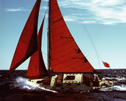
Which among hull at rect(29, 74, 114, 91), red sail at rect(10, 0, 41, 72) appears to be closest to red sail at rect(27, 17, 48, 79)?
hull at rect(29, 74, 114, 91)

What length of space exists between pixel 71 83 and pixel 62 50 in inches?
177

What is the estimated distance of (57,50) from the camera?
88.0 feet

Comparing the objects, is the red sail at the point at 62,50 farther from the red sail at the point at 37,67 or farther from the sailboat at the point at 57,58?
the red sail at the point at 37,67

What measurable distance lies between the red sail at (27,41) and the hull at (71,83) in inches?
189

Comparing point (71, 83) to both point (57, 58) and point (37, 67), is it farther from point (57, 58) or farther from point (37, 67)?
point (37, 67)

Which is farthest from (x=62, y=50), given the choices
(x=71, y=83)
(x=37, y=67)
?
(x=71, y=83)

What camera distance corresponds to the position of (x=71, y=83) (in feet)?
83.8

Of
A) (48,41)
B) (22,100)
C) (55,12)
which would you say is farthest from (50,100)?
(55,12)

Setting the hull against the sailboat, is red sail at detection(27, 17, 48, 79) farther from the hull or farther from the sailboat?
the hull

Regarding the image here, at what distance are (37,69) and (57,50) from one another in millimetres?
3575

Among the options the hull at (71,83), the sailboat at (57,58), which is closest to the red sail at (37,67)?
the sailboat at (57,58)

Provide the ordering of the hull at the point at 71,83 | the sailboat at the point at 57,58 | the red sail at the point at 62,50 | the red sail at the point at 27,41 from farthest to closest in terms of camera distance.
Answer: the red sail at the point at 62,50 → the hull at the point at 71,83 → the sailboat at the point at 57,58 → the red sail at the point at 27,41

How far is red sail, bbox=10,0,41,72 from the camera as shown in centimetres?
2342

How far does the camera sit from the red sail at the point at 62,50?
26.8 metres
